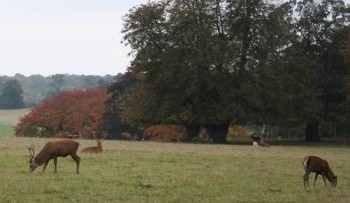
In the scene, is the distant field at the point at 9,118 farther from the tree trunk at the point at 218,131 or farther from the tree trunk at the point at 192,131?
the tree trunk at the point at 218,131

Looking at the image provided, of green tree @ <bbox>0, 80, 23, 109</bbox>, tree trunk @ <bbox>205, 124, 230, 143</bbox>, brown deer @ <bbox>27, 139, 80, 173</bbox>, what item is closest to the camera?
brown deer @ <bbox>27, 139, 80, 173</bbox>

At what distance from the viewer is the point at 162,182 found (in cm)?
1703

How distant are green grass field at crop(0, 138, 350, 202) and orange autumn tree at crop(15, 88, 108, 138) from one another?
55.9 metres

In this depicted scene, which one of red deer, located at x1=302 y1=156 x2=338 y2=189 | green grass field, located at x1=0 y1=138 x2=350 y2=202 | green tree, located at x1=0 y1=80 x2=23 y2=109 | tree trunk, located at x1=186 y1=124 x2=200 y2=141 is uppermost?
green tree, located at x1=0 y1=80 x2=23 y2=109

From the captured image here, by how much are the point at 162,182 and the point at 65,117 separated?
68387mm

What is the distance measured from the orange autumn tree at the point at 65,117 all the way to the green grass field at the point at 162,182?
183 feet

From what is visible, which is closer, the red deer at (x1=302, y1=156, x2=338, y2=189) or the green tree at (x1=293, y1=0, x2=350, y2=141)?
the red deer at (x1=302, y1=156, x2=338, y2=189)

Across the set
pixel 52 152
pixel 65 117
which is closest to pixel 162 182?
pixel 52 152

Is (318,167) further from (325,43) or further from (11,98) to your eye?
(11,98)

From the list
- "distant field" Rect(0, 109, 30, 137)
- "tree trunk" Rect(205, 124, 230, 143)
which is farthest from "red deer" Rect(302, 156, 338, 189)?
"distant field" Rect(0, 109, 30, 137)

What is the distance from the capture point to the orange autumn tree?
8050cm

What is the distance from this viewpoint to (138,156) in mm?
26688

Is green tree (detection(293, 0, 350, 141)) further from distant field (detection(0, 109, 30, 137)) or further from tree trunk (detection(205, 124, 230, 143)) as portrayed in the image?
distant field (detection(0, 109, 30, 137))

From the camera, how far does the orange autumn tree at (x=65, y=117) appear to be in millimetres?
80500
